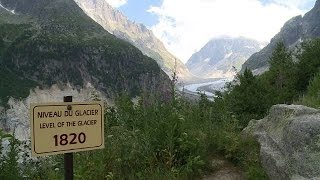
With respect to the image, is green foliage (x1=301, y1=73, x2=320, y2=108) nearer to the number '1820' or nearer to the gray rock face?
the gray rock face

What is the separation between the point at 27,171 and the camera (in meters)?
8.28

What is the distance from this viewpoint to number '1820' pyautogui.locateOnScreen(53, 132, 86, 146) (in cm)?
434

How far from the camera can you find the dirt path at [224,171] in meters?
7.63

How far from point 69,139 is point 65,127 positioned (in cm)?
14

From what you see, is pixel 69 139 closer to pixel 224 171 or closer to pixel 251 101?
pixel 224 171

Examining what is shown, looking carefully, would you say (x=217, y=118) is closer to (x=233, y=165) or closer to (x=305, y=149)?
(x=233, y=165)

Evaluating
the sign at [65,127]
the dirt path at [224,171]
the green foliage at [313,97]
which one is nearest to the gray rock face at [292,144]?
the dirt path at [224,171]

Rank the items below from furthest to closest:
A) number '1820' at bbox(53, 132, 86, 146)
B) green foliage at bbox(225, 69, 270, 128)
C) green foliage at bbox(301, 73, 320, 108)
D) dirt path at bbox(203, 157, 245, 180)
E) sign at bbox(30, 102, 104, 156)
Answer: green foliage at bbox(225, 69, 270, 128)
green foliage at bbox(301, 73, 320, 108)
dirt path at bbox(203, 157, 245, 180)
number '1820' at bbox(53, 132, 86, 146)
sign at bbox(30, 102, 104, 156)

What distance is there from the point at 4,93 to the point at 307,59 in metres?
191

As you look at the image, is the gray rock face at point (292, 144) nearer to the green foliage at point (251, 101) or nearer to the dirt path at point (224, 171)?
the dirt path at point (224, 171)

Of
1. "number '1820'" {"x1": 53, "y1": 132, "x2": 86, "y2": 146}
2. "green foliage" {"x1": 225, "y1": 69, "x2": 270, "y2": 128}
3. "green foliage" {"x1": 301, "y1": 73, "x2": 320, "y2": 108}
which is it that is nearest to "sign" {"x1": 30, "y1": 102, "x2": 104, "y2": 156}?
"number '1820'" {"x1": 53, "y1": 132, "x2": 86, "y2": 146}

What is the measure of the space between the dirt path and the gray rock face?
0.72 metres

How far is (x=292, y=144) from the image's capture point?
19.1 ft

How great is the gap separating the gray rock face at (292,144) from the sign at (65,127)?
2.58m
